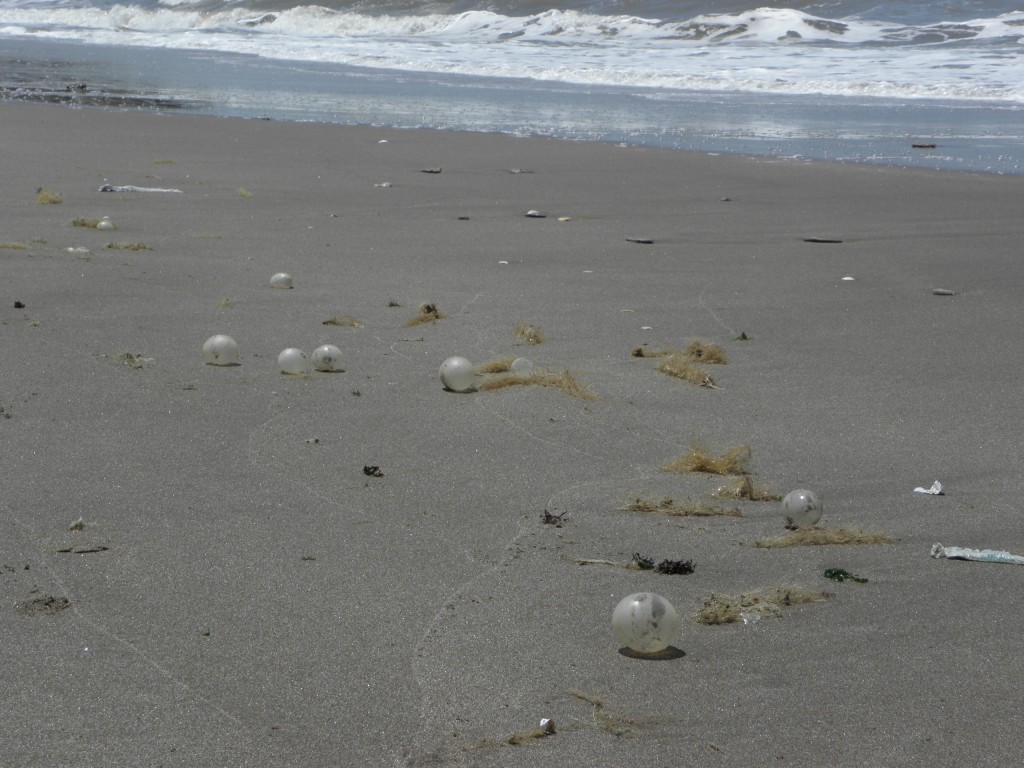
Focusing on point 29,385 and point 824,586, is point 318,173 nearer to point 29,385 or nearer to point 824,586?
point 29,385

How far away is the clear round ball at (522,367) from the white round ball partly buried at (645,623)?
2288 mm

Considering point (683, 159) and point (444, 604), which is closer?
point (444, 604)

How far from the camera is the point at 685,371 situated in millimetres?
5250

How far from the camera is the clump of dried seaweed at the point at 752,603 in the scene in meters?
3.00

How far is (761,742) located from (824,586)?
0.82 meters

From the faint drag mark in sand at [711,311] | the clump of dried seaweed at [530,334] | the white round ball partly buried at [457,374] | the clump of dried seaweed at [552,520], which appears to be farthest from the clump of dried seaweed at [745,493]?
the faint drag mark in sand at [711,311]

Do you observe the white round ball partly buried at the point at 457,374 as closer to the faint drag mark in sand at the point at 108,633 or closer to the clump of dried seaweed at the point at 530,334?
the clump of dried seaweed at the point at 530,334

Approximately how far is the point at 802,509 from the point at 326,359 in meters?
2.24

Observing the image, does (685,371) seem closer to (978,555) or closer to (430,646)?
(978,555)

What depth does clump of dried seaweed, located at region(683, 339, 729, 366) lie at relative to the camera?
218 inches

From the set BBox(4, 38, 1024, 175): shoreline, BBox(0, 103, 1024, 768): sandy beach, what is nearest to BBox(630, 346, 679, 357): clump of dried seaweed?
BBox(0, 103, 1024, 768): sandy beach

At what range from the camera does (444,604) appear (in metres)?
3.06

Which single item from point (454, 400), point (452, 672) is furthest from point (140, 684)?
point (454, 400)

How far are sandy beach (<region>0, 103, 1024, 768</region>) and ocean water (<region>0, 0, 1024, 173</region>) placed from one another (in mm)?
6626
